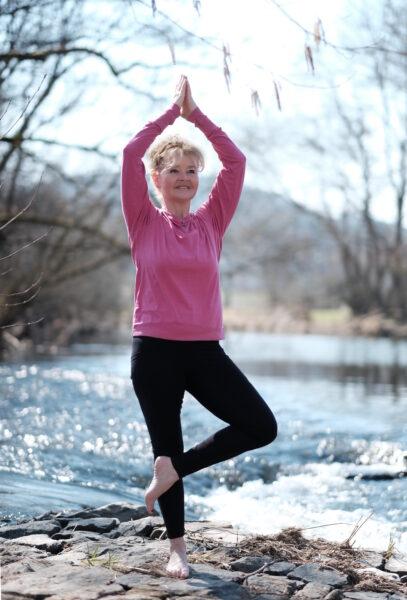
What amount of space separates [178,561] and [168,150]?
179 cm

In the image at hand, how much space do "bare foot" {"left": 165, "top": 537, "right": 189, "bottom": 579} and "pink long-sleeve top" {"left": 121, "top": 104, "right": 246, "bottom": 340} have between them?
885 mm

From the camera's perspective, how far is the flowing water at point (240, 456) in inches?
231

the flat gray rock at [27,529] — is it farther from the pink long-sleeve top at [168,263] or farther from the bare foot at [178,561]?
the pink long-sleeve top at [168,263]

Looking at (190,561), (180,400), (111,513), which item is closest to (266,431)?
(180,400)

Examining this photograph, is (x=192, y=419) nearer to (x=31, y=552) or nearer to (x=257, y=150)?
(x=31, y=552)

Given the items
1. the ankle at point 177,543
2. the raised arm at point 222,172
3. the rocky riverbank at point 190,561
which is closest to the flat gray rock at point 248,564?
the rocky riverbank at point 190,561

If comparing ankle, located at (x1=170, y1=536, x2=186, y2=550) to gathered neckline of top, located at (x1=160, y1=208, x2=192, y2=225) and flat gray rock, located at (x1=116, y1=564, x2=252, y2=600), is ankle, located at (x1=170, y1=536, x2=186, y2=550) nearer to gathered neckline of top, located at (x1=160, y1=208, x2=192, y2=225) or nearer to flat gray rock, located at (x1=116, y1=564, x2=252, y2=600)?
flat gray rock, located at (x1=116, y1=564, x2=252, y2=600)

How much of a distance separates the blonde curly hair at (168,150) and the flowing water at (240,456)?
2.14 metres

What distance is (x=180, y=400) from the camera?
362 cm

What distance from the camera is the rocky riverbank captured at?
326 centimetres

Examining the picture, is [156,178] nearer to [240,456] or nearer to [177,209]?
[177,209]

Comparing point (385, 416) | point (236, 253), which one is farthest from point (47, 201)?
point (385, 416)

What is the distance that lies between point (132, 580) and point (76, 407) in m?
7.22

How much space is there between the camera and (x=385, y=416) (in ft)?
33.7
